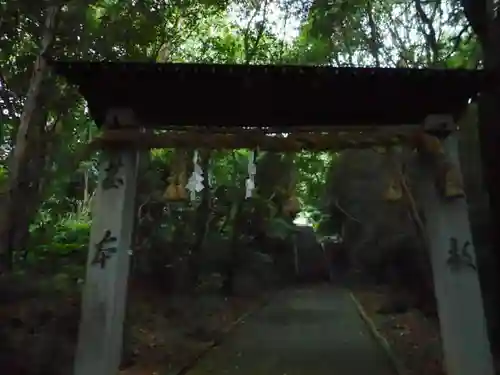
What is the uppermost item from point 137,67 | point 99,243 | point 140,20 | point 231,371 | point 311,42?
point 311,42

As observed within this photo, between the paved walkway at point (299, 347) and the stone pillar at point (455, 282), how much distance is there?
8.50 feet

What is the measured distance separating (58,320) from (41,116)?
398 centimetres

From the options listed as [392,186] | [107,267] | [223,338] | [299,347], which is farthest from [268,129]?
[223,338]

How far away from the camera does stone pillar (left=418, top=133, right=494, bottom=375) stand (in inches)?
178

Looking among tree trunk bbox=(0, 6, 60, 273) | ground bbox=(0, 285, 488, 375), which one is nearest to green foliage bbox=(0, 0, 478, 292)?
tree trunk bbox=(0, 6, 60, 273)

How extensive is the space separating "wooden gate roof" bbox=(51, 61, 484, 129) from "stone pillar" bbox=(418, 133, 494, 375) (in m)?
0.55

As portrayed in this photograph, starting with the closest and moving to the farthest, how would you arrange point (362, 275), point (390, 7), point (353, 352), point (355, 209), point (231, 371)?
point (231, 371) → point (353, 352) → point (390, 7) → point (355, 209) → point (362, 275)

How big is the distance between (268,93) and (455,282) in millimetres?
2357

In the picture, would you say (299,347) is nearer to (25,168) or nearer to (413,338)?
(413,338)

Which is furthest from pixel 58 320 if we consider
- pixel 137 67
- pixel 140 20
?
pixel 140 20

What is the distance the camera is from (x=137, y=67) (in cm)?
459

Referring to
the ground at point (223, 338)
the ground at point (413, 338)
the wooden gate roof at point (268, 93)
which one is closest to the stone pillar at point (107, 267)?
the wooden gate roof at point (268, 93)

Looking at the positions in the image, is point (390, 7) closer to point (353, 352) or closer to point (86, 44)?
point (86, 44)

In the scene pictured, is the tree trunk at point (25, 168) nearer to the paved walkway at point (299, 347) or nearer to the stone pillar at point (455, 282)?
the paved walkway at point (299, 347)
